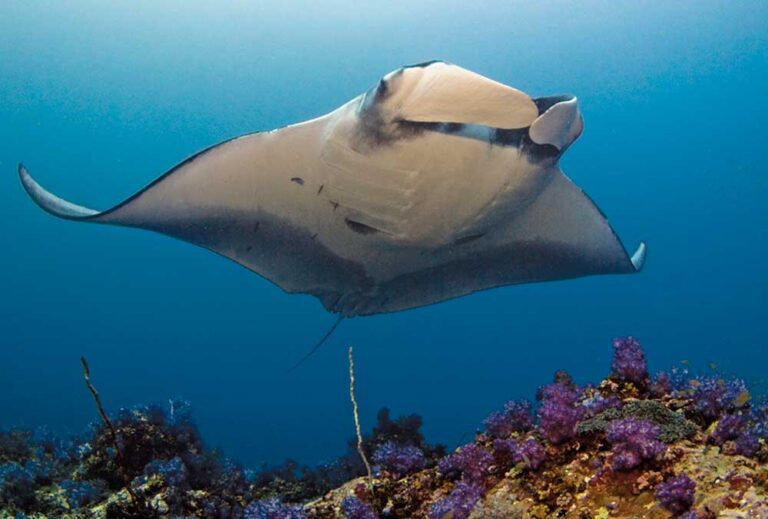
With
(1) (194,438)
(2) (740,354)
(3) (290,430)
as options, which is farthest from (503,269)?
(2) (740,354)

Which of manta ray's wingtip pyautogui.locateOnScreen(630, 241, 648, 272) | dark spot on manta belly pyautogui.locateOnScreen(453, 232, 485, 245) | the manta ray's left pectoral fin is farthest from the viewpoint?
manta ray's wingtip pyautogui.locateOnScreen(630, 241, 648, 272)

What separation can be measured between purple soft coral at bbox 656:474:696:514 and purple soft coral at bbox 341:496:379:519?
1.58 metres

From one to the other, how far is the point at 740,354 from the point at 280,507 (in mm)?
58120

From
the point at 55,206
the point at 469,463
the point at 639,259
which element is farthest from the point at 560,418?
the point at 55,206

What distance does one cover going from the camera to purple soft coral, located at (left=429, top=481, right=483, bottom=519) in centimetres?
272

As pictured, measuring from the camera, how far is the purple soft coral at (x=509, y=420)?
11.7 ft

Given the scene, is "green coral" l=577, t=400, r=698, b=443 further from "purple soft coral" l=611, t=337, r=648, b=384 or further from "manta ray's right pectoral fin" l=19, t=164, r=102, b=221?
"manta ray's right pectoral fin" l=19, t=164, r=102, b=221

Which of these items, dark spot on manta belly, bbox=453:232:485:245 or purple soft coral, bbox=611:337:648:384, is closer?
purple soft coral, bbox=611:337:648:384

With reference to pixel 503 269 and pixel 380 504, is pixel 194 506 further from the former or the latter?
pixel 503 269

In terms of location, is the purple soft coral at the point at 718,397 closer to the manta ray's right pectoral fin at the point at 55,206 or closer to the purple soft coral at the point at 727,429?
the purple soft coral at the point at 727,429

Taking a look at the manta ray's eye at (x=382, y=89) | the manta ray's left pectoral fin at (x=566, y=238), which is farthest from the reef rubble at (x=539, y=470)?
the manta ray's eye at (x=382, y=89)

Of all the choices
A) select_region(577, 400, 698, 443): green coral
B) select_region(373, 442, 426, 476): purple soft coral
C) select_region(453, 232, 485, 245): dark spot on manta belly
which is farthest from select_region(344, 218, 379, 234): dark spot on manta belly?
select_region(577, 400, 698, 443): green coral

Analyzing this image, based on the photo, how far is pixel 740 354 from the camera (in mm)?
48906

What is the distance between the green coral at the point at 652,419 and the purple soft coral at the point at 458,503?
0.69m
